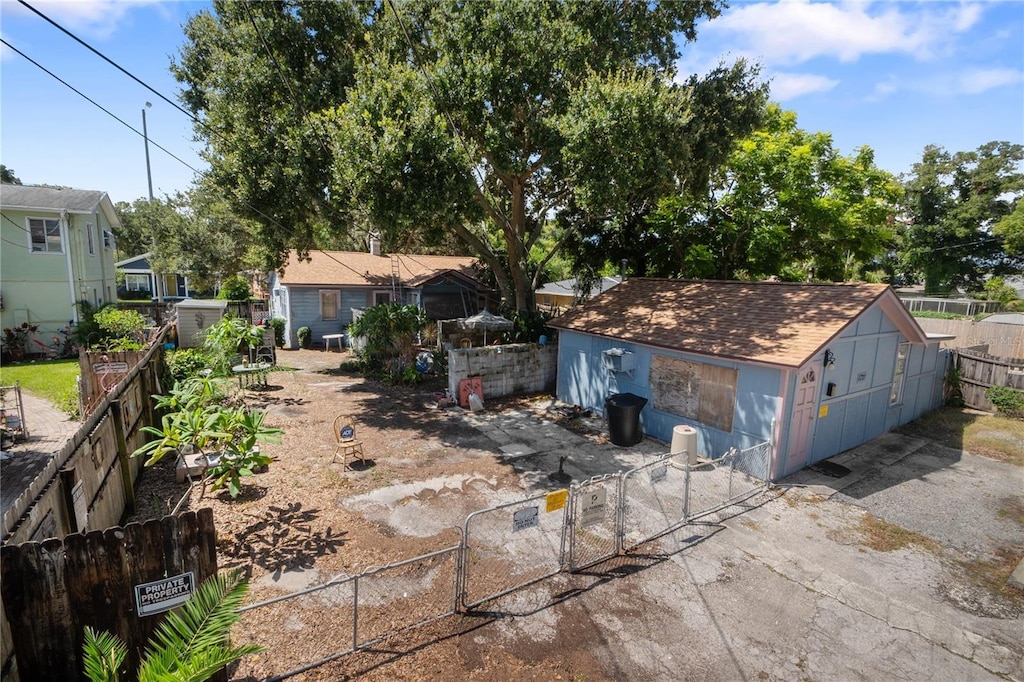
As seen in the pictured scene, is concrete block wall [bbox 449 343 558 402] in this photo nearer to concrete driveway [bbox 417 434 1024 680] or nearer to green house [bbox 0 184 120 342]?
concrete driveway [bbox 417 434 1024 680]

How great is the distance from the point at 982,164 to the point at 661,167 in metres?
40.6

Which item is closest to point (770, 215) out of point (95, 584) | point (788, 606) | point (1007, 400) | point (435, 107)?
point (1007, 400)

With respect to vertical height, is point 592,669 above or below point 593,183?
below

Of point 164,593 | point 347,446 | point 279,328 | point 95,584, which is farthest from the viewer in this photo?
point 279,328

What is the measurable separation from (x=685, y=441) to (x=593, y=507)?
4.20m

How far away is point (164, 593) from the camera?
442cm

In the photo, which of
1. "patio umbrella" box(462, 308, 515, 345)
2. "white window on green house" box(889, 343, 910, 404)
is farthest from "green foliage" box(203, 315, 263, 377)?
"white window on green house" box(889, 343, 910, 404)

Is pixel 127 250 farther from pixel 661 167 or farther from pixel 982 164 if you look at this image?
pixel 982 164

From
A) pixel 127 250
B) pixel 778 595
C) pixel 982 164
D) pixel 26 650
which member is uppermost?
pixel 982 164

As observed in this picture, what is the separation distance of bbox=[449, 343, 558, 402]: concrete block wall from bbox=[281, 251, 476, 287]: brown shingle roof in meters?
10.4

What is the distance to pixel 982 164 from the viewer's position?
37719 mm

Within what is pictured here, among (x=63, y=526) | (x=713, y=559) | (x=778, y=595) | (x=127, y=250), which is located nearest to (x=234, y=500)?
(x=63, y=526)

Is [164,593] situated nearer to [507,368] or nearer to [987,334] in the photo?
[507,368]

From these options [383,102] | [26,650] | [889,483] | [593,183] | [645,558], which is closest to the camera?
[26,650]
